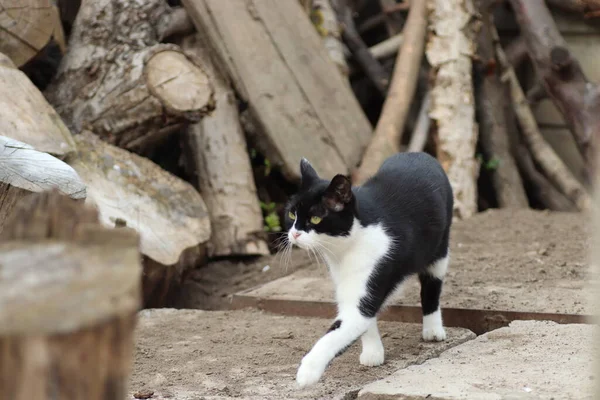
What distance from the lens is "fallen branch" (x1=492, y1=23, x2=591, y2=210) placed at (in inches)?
255

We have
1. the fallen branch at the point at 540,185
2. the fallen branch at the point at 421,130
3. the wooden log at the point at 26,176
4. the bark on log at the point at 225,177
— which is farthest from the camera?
the fallen branch at the point at 540,185

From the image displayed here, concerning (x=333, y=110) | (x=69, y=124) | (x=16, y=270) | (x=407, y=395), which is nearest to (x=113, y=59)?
(x=69, y=124)

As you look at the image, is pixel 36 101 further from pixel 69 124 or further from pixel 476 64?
pixel 476 64

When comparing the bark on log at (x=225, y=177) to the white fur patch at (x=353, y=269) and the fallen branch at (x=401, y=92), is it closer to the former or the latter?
the fallen branch at (x=401, y=92)

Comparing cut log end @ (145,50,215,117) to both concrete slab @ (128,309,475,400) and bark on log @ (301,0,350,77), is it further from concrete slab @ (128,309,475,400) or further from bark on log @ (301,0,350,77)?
bark on log @ (301,0,350,77)

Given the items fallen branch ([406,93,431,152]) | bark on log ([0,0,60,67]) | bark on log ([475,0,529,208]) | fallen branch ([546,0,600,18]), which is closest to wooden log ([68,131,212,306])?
bark on log ([0,0,60,67])

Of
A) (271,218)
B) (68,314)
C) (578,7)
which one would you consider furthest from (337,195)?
(578,7)

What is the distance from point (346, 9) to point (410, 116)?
107 centimetres

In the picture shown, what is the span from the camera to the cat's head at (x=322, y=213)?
310 centimetres

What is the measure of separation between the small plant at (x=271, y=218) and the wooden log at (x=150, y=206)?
2.35 ft

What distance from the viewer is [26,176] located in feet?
11.4

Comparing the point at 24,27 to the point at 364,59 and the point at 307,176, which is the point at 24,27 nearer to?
the point at 307,176

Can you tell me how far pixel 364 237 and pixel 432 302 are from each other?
613mm

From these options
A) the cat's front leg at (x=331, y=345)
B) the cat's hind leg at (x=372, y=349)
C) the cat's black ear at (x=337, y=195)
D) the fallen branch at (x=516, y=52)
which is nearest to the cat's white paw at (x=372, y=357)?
the cat's hind leg at (x=372, y=349)
